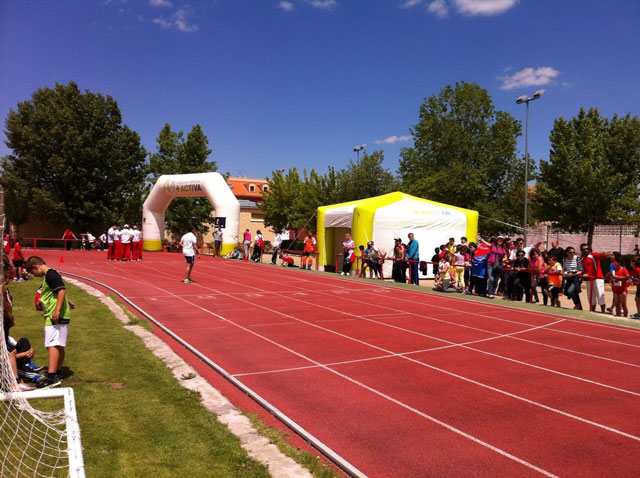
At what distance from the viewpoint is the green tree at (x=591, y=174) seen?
2841cm

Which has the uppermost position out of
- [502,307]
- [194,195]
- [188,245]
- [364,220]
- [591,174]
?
[591,174]

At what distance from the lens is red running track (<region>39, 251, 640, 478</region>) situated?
4.08m

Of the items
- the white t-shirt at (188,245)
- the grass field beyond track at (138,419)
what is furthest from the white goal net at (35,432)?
the white t-shirt at (188,245)

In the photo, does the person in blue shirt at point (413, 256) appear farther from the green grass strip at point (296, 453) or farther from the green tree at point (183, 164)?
the green tree at point (183, 164)

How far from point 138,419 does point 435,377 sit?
3556 millimetres

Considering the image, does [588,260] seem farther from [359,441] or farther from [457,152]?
[457,152]

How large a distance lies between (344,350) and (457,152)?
39062 millimetres

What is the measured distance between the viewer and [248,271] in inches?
782

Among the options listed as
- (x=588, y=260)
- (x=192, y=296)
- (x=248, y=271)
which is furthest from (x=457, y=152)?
(x=192, y=296)

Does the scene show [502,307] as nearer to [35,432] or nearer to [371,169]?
[35,432]

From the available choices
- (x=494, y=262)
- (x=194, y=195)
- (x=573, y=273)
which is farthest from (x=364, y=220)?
(x=194, y=195)

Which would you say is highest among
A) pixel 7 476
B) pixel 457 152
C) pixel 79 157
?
pixel 457 152

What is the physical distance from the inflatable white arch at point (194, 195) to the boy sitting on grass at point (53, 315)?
21.5m

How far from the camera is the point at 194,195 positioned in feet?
93.5
